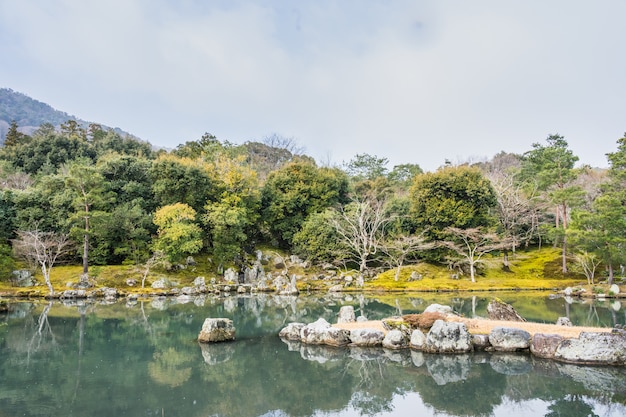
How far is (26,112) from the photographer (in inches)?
6821

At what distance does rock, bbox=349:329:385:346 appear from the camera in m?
13.8

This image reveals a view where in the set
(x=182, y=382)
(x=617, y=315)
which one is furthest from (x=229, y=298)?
(x=617, y=315)

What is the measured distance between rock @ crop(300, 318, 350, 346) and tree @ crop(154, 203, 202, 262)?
19749 millimetres

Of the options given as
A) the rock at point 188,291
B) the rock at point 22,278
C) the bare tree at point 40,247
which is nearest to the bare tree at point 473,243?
the rock at point 188,291

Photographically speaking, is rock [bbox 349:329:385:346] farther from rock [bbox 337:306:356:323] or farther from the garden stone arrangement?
rock [bbox 337:306:356:323]

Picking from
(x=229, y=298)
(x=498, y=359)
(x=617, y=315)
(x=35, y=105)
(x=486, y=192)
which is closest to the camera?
(x=498, y=359)

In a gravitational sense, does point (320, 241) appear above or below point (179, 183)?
below

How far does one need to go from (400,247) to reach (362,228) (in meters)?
3.63

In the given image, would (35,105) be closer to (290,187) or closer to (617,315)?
(290,187)

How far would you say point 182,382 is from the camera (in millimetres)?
10094

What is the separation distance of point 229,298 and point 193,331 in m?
11.3

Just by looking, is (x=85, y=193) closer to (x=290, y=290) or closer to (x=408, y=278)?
(x=290, y=290)

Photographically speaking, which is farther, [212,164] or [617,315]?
[212,164]

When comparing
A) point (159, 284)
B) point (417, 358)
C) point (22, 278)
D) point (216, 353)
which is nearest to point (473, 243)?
point (417, 358)
